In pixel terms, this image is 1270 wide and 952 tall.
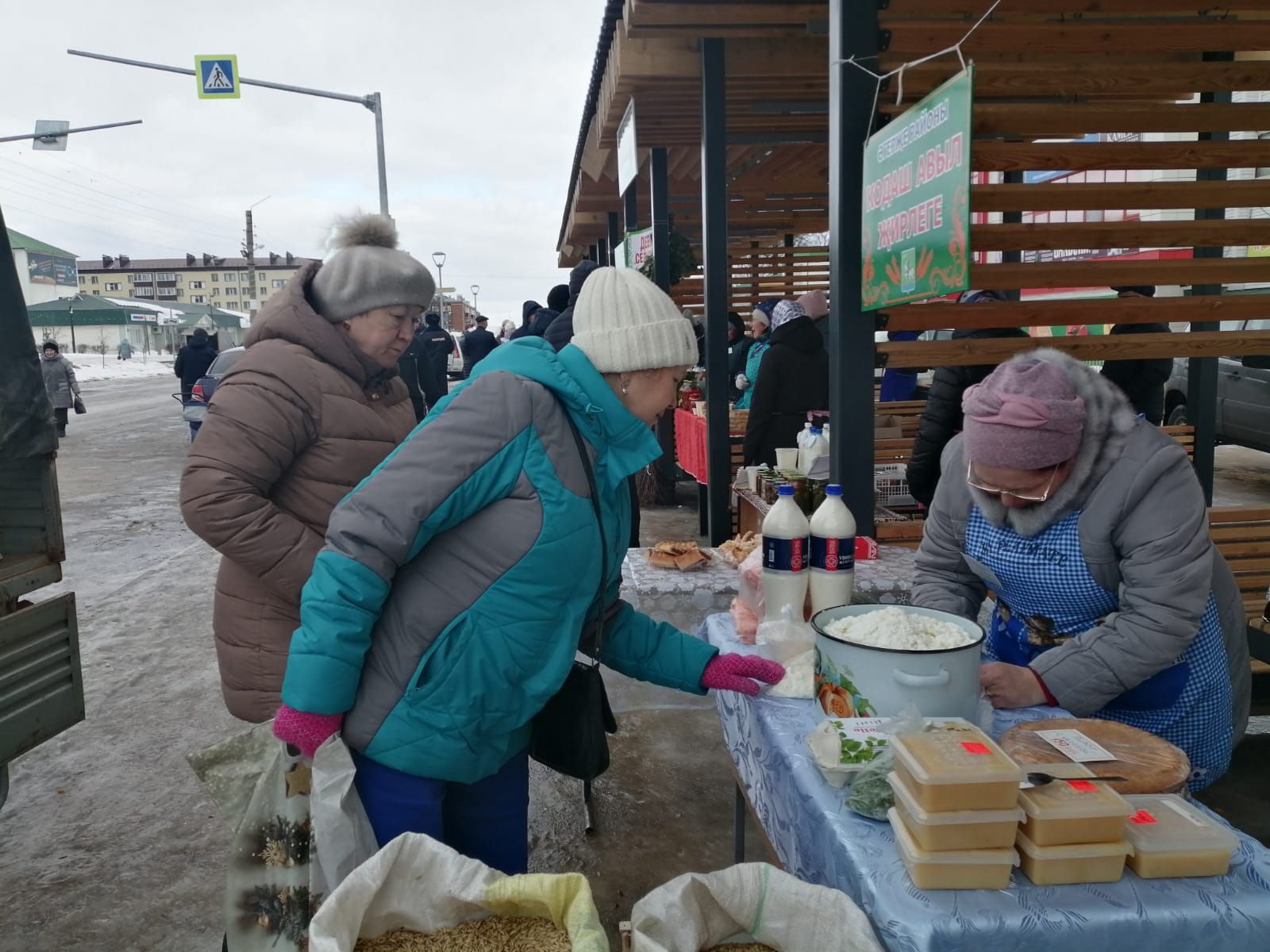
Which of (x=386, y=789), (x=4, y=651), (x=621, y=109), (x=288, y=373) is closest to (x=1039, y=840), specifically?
(x=386, y=789)

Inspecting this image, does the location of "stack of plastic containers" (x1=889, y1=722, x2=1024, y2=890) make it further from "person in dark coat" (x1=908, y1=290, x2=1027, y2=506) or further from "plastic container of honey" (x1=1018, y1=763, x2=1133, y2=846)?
"person in dark coat" (x1=908, y1=290, x2=1027, y2=506)

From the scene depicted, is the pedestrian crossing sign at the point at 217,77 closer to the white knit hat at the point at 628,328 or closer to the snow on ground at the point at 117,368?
the white knit hat at the point at 628,328

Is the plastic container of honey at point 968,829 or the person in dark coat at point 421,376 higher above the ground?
the person in dark coat at point 421,376

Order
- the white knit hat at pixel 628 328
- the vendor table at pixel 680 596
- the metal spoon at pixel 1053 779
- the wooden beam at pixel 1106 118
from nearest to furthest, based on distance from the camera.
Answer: the metal spoon at pixel 1053 779
the white knit hat at pixel 628 328
the wooden beam at pixel 1106 118
the vendor table at pixel 680 596

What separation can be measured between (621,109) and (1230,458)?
1056 centimetres

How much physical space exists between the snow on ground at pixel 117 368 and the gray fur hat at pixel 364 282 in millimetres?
40282

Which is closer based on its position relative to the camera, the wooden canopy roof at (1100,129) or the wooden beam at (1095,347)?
the wooden canopy roof at (1100,129)

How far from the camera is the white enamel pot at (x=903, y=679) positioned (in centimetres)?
180

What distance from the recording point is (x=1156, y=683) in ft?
7.44

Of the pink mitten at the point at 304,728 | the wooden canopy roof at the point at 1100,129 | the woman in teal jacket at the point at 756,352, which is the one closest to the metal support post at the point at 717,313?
the woman in teal jacket at the point at 756,352

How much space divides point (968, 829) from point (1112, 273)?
2.72 metres

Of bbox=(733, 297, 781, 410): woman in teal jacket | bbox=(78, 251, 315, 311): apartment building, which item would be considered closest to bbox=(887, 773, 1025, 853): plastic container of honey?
bbox=(733, 297, 781, 410): woman in teal jacket

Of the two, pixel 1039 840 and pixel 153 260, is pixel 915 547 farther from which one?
pixel 153 260

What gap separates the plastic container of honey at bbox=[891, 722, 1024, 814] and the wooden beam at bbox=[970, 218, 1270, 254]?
2.41m
